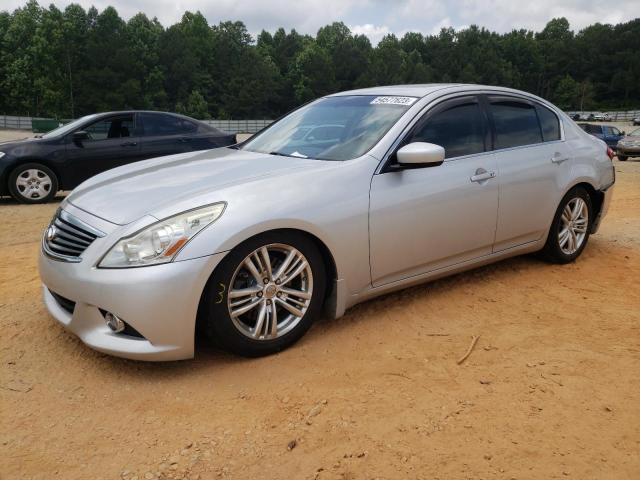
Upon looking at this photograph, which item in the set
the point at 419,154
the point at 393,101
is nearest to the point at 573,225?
the point at 393,101

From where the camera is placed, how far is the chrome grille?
2.97m

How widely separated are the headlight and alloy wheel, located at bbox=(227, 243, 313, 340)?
331mm

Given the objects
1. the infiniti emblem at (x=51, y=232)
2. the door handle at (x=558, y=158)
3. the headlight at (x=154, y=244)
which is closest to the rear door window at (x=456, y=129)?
the door handle at (x=558, y=158)

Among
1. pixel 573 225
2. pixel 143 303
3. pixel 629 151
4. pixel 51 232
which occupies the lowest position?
pixel 629 151

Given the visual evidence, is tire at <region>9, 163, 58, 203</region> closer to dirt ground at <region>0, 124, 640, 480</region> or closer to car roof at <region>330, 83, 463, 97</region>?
dirt ground at <region>0, 124, 640, 480</region>

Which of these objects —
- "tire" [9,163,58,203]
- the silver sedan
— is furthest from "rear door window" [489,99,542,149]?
"tire" [9,163,58,203]

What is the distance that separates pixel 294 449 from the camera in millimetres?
2342

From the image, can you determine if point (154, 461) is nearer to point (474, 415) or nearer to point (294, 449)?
point (294, 449)

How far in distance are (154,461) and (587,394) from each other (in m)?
2.05

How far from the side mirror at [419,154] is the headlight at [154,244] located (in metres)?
1.29

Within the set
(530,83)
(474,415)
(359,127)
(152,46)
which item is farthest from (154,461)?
(530,83)

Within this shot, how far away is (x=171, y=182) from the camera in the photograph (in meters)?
3.34

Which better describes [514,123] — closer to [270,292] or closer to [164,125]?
[270,292]

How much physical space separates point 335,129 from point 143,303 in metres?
1.89
